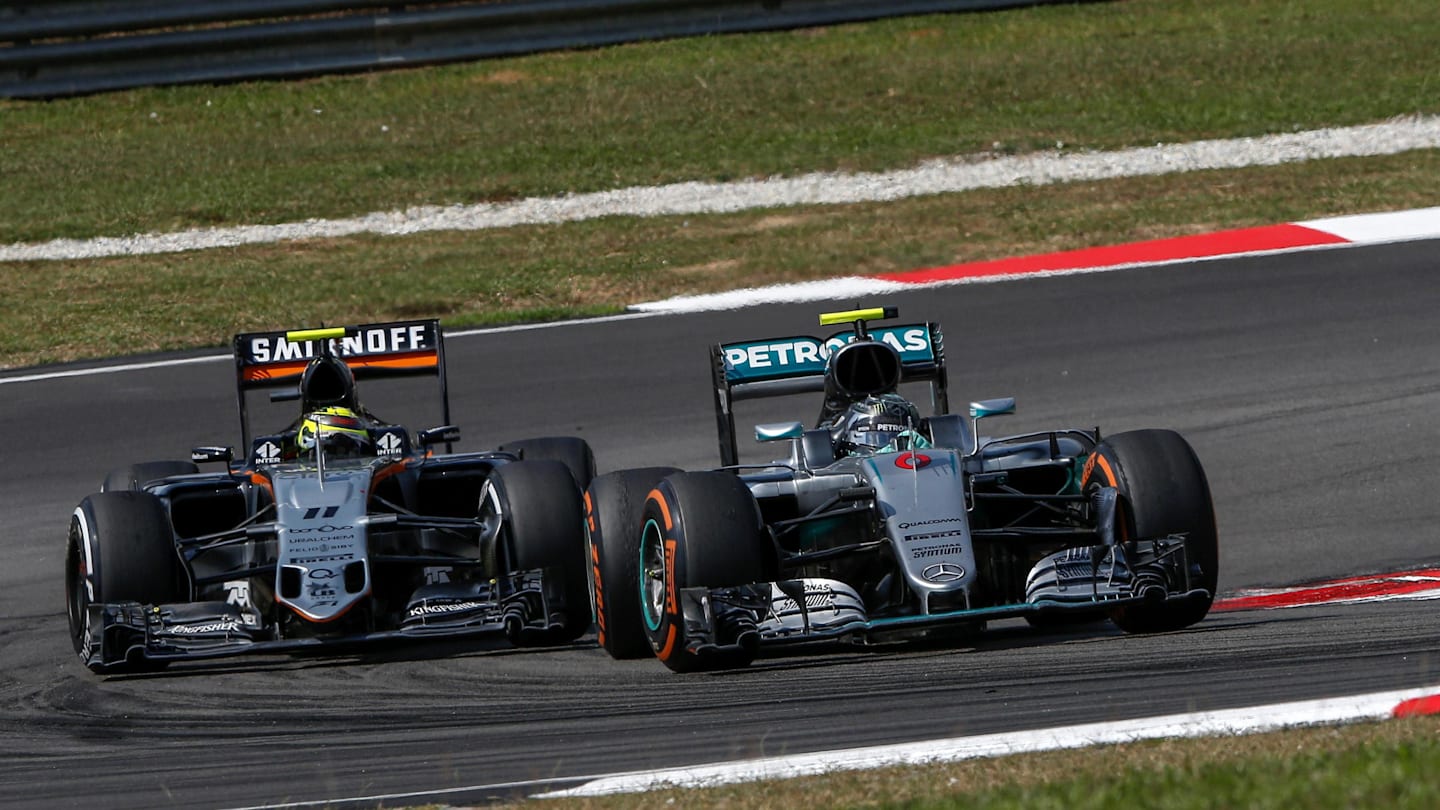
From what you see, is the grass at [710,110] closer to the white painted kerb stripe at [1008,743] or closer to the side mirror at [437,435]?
the side mirror at [437,435]

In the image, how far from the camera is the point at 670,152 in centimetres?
2033

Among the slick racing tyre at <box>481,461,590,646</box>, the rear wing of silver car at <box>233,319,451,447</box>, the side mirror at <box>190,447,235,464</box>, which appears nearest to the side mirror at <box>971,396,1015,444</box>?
the slick racing tyre at <box>481,461,590,646</box>

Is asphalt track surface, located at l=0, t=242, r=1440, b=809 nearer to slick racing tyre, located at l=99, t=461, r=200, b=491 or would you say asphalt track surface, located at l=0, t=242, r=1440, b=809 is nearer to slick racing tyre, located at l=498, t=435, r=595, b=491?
slick racing tyre, located at l=99, t=461, r=200, b=491

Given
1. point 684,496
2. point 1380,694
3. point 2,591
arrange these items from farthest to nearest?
point 2,591
point 684,496
point 1380,694

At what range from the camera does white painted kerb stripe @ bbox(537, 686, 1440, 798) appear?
20.7 ft

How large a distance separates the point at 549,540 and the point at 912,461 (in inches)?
70.4

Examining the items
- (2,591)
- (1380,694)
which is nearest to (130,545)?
(2,591)

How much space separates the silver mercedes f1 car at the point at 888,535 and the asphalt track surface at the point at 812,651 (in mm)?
196

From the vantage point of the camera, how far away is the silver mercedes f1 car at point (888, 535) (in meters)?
8.32

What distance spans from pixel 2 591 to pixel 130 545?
243 centimetres

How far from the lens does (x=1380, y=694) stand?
6746 millimetres

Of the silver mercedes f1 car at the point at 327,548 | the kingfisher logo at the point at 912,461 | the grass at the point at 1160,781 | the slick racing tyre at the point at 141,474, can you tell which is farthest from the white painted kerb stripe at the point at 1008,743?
the slick racing tyre at the point at 141,474

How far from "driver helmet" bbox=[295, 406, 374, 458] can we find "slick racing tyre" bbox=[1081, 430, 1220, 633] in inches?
150

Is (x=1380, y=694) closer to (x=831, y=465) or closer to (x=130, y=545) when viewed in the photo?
(x=831, y=465)
